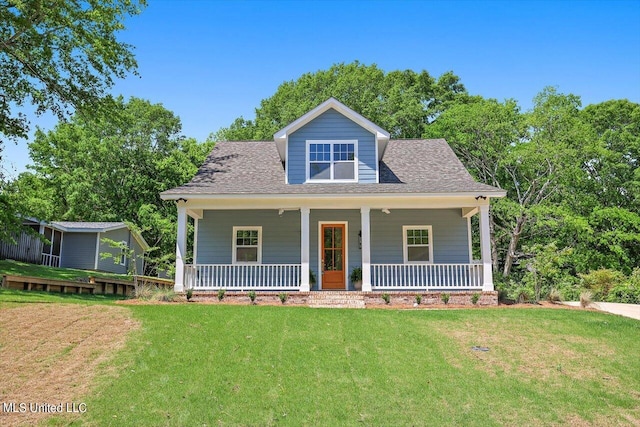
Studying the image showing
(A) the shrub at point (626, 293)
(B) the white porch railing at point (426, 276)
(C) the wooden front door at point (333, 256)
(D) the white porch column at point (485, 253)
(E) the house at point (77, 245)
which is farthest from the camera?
(E) the house at point (77, 245)

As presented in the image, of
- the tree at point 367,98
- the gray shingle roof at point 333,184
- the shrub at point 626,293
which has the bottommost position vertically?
the shrub at point 626,293

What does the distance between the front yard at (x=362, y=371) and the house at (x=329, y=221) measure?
4.17 metres

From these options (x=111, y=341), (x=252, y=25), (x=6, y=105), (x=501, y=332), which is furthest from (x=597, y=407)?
(x=6, y=105)

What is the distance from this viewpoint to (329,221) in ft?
56.0

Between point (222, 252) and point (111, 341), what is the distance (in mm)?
8225

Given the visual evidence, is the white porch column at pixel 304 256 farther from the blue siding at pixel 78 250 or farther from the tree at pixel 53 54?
the blue siding at pixel 78 250

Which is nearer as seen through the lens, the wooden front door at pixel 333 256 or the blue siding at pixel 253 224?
the wooden front door at pixel 333 256

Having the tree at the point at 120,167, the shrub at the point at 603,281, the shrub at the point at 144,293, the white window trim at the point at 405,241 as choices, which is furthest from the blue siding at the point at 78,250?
the shrub at the point at 603,281

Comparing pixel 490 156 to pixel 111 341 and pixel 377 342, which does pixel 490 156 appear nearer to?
pixel 377 342

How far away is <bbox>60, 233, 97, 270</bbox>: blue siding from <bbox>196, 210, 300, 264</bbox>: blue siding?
15.4 m

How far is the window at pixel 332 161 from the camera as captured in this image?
16.5 m

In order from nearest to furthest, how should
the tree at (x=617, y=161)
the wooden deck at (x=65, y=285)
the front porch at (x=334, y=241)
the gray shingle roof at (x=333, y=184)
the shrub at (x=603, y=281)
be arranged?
the gray shingle roof at (x=333, y=184)
the wooden deck at (x=65, y=285)
the front porch at (x=334, y=241)
the shrub at (x=603, y=281)
the tree at (x=617, y=161)

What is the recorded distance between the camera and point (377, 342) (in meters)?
9.61

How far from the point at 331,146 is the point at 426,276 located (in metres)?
5.41
